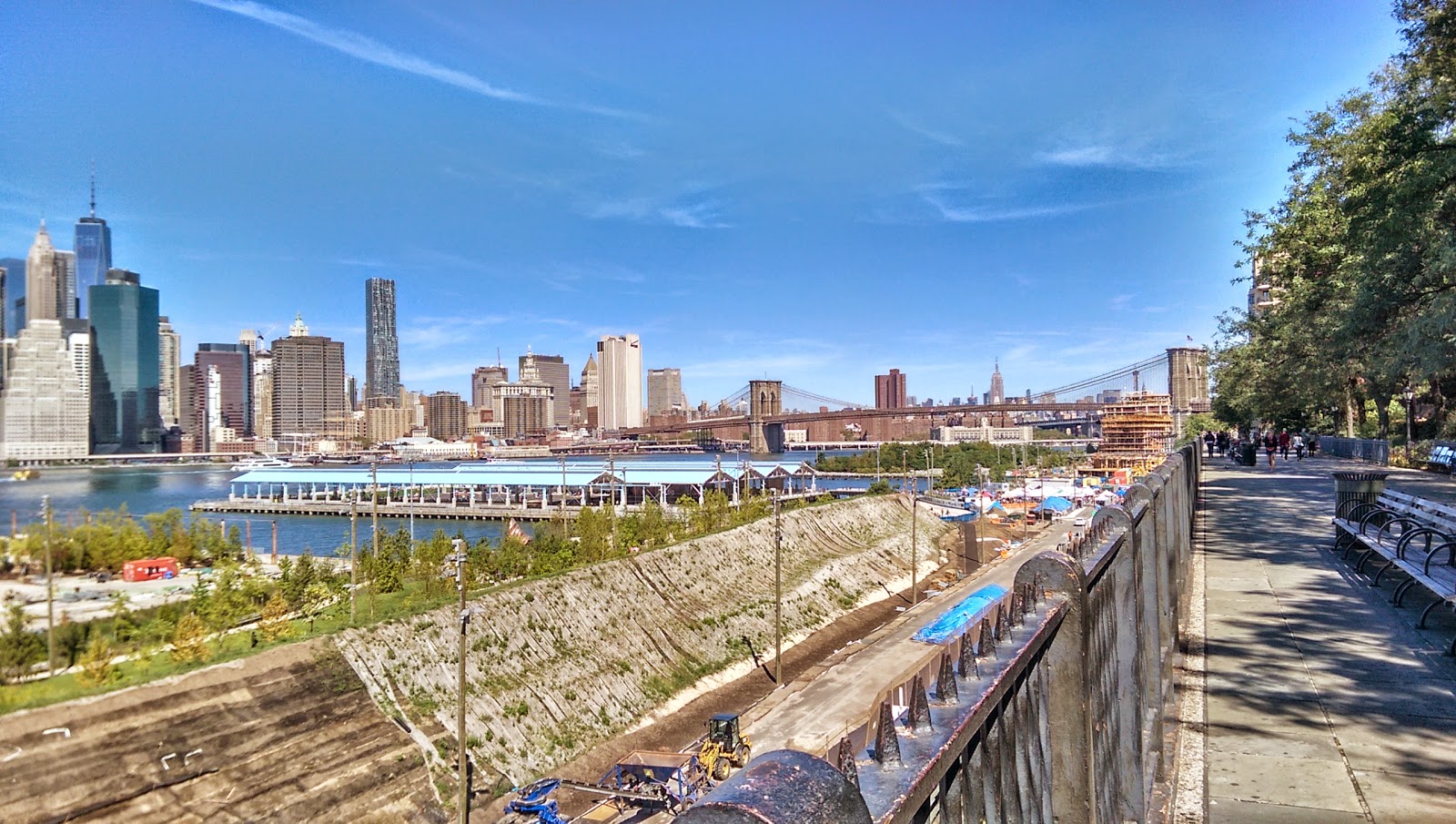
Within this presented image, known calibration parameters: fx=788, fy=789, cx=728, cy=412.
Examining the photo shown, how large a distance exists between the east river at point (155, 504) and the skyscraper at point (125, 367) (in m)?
4.36

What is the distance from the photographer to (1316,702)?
14.4 ft

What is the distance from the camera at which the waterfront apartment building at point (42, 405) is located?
67875 millimetres

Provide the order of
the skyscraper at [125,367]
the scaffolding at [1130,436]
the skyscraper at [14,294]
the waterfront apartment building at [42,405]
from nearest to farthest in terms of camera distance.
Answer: the scaffolding at [1130,436] < the waterfront apartment building at [42,405] < the skyscraper at [125,367] < the skyscraper at [14,294]

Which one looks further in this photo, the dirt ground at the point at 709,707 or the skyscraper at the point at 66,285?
the skyscraper at the point at 66,285

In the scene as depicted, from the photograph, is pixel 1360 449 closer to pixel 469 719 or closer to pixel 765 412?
pixel 469 719

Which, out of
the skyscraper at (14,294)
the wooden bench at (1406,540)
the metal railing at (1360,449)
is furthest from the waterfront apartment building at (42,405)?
the metal railing at (1360,449)

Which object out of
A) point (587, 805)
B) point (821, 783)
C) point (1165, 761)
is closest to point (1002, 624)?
point (821, 783)

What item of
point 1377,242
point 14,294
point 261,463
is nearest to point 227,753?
point 1377,242

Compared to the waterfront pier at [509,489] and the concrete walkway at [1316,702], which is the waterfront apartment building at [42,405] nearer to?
the waterfront pier at [509,489]

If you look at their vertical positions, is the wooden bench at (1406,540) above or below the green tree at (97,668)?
above

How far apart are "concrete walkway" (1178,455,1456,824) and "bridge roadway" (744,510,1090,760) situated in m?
8.57

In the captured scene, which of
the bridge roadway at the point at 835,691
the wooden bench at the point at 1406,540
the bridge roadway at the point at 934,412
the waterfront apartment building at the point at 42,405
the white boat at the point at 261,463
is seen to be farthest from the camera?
the white boat at the point at 261,463

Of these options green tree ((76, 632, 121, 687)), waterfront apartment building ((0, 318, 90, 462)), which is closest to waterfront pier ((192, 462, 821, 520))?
waterfront apartment building ((0, 318, 90, 462))

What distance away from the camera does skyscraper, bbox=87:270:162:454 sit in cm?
9656
